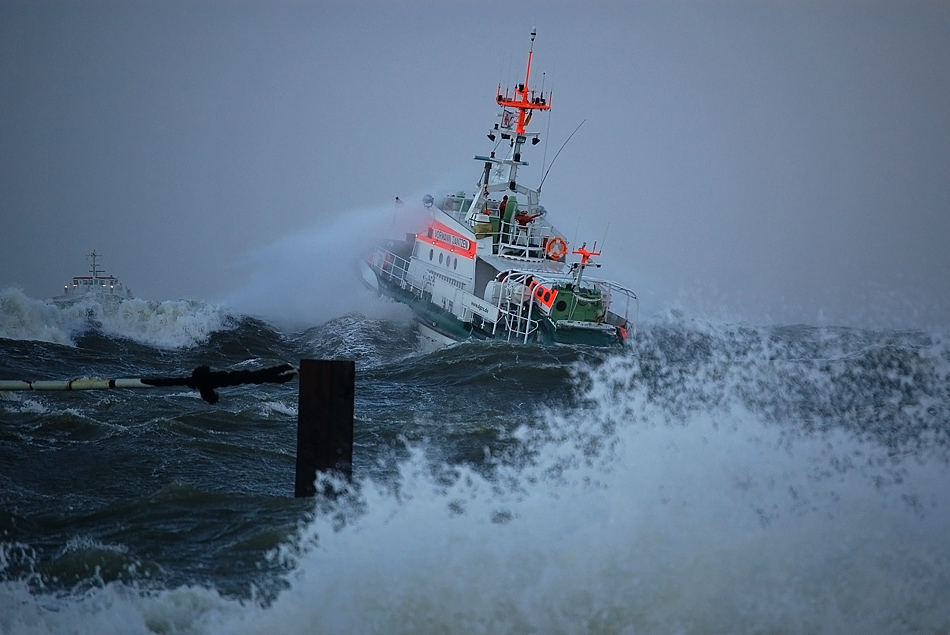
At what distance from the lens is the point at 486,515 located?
9.30 metres

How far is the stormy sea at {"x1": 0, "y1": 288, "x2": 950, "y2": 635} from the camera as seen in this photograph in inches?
291

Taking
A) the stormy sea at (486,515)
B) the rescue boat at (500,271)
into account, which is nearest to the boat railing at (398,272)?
the rescue boat at (500,271)

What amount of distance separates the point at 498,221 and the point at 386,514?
1968cm

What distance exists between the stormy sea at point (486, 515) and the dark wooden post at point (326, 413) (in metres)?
0.77

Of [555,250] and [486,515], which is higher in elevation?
[555,250]

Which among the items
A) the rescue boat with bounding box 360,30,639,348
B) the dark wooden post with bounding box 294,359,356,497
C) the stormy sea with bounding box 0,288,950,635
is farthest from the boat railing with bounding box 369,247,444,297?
the dark wooden post with bounding box 294,359,356,497

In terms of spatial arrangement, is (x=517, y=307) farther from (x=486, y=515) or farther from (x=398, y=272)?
(x=486, y=515)

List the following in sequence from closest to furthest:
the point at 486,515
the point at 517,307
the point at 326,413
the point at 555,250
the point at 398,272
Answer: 1. the point at 326,413
2. the point at 486,515
3. the point at 517,307
4. the point at 555,250
5. the point at 398,272

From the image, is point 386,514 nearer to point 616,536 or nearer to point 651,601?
point 616,536

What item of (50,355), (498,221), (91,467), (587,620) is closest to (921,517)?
(587,620)

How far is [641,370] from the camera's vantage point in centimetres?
2105

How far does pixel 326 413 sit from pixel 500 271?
1824 cm

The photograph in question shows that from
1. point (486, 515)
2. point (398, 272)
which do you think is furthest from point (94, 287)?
point (486, 515)

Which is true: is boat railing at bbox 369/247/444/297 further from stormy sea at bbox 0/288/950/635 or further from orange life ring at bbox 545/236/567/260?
stormy sea at bbox 0/288/950/635
